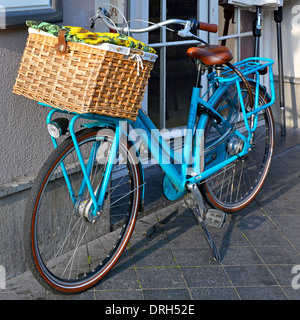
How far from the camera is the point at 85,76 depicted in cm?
290

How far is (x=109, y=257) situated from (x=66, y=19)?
1416 millimetres

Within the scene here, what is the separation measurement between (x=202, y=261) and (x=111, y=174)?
0.86 m

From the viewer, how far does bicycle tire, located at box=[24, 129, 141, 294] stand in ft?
10.4

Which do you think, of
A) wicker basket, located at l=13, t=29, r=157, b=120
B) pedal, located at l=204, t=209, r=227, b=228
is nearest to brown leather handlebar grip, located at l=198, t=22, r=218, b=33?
wicker basket, located at l=13, t=29, r=157, b=120

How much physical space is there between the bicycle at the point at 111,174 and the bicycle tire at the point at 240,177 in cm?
1

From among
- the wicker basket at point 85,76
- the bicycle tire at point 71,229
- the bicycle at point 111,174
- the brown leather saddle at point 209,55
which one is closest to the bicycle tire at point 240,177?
the bicycle at point 111,174

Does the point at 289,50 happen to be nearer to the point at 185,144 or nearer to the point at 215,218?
the point at 185,144

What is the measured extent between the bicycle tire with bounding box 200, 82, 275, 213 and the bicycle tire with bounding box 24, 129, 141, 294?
2.43 feet

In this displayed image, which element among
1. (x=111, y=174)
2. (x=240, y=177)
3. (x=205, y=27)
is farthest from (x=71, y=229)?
(x=240, y=177)

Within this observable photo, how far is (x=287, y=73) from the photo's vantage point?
Result: 7086 mm

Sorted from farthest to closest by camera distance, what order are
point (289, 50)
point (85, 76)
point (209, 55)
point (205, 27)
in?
point (289, 50), point (209, 55), point (205, 27), point (85, 76)

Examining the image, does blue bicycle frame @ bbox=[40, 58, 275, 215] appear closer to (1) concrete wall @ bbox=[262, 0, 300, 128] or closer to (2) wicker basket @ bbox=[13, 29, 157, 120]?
(2) wicker basket @ bbox=[13, 29, 157, 120]
